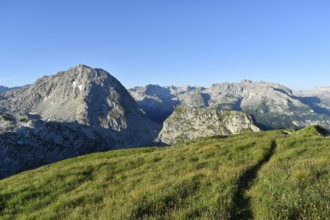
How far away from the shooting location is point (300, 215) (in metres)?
10.2

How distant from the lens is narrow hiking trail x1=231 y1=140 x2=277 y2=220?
38.2 feet

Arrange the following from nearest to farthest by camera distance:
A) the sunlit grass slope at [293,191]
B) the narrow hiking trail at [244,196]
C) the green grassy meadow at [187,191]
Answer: the sunlit grass slope at [293,191] → the green grassy meadow at [187,191] → the narrow hiking trail at [244,196]

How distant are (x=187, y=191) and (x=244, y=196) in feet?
8.21

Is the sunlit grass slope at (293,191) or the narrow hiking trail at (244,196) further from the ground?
Answer: the sunlit grass slope at (293,191)

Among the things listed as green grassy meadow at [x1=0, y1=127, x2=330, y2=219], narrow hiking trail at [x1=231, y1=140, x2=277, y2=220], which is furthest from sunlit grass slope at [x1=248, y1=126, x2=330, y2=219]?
narrow hiking trail at [x1=231, y1=140, x2=277, y2=220]

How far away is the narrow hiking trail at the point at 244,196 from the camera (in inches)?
459

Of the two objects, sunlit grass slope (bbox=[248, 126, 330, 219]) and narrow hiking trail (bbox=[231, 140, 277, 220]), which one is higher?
sunlit grass slope (bbox=[248, 126, 330, 219])

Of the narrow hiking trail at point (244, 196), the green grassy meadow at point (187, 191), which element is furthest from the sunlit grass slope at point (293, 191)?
the narrow hiking trail at point (244, 196)

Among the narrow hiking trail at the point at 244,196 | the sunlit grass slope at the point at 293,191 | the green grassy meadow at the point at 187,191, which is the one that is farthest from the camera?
the narrow hiking trail at the point at 244,196

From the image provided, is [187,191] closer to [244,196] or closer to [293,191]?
[244,196]

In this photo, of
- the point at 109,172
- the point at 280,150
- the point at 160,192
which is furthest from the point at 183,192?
the point at 280,150

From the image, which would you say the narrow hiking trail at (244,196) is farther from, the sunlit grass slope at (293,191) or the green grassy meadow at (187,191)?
the sunlit grass slope at (293,191)

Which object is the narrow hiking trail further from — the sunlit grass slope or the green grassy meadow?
the sunlit grass slope

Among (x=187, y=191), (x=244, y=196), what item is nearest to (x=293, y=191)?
(x=244, y=196)
